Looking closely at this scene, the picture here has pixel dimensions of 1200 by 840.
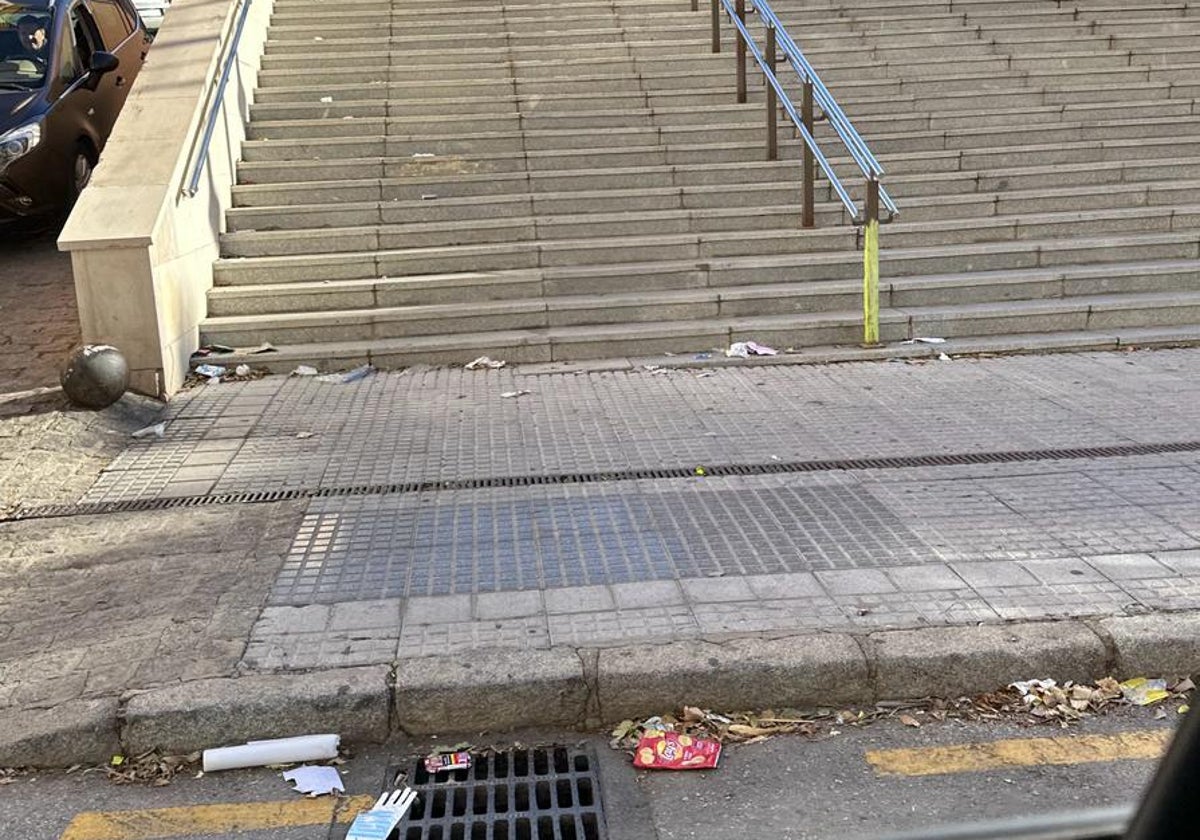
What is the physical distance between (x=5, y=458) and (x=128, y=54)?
788cm

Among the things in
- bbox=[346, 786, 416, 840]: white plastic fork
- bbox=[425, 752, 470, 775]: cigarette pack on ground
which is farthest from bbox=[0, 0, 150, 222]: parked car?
bbox=[346, 786, 416, 840]: white plastic fork

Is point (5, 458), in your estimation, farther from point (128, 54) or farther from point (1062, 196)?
point (1062, 196)

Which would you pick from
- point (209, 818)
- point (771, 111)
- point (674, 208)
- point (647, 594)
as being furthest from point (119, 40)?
point (209, 818)

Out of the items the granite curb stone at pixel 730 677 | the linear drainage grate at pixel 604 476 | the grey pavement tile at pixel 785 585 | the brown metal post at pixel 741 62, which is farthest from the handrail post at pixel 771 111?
the granite curb stone at pixel 730 677

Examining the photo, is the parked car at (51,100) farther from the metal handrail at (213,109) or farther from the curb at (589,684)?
the curb at (589,684)

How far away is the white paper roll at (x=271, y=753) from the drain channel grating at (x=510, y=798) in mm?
236

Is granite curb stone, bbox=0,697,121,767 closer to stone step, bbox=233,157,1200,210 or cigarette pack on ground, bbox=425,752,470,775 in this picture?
cigarette pack on ground, bbox=425,752,470,775

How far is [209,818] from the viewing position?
9.86 ft

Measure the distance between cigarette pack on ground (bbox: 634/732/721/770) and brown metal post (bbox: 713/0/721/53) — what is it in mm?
9681

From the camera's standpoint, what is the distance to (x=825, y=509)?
483cm

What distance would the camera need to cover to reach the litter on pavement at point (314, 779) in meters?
3.13

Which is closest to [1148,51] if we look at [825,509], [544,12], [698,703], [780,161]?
[780,161]

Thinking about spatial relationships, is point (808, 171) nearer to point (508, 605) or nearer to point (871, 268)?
point (871, 268)

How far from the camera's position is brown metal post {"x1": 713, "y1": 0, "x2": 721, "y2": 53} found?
11.3m
